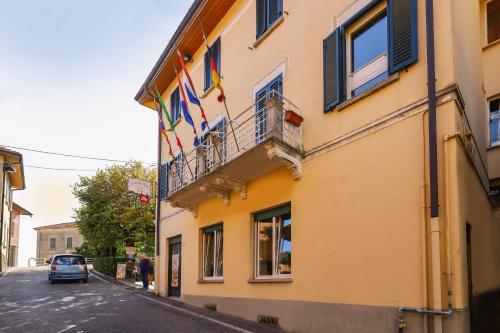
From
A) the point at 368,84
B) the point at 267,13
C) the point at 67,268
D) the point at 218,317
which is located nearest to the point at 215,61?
the point at 267,13

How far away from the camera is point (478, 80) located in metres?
10.7

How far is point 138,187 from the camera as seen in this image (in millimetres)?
19875

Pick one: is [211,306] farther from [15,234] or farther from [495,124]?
[15,234]

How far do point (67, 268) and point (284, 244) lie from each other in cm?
1747

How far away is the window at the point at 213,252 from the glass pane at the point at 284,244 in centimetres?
320

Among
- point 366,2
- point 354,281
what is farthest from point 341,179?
point 366,2

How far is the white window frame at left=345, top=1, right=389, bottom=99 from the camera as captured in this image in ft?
27.8

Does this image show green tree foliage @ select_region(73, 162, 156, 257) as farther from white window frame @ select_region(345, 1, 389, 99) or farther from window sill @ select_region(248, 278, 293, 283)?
white window frame @ select_region(345, 1, 389, 99)

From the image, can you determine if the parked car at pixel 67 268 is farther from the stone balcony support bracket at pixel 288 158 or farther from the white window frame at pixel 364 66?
the white window frame at pixel 364 66

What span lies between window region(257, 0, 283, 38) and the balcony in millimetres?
1928

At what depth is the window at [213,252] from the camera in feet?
46.2

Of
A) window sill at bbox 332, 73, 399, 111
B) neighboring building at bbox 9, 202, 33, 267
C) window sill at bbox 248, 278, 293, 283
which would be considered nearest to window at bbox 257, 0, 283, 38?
window sill at bbox 332, 73, 399, 111

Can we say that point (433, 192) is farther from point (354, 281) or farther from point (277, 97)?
point (277, 97)

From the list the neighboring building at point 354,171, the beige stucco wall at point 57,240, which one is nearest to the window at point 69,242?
the beige stucco wall at point 57,240
